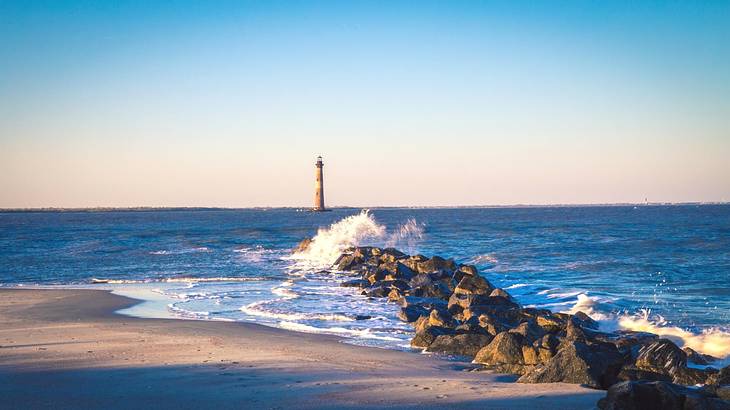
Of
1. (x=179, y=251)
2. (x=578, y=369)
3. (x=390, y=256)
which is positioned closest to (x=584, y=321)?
(x=578, y=369)

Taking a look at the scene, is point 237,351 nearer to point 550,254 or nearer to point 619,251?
point 550,254

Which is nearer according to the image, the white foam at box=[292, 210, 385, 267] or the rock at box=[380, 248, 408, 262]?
the rock at box=[380, 248, 408, 262]

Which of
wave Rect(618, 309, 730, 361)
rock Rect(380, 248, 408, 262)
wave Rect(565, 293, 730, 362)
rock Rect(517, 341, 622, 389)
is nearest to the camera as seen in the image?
rock Rect(517, 341, 622, 389)

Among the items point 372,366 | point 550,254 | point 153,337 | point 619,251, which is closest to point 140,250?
point 550,254

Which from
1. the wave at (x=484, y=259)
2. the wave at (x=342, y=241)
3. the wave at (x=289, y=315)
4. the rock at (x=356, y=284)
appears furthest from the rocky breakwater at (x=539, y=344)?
the wave at (x=342, y=241)

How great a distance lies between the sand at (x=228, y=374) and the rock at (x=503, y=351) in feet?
0.94

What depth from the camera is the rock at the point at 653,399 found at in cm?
545

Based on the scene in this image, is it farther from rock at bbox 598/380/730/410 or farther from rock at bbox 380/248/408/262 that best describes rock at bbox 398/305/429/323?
rock at bbox 380/248/408/262

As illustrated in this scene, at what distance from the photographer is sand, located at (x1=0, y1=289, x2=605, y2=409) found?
615 centimetres

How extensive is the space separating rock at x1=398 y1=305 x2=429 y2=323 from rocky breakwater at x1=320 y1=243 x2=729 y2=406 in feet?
0.07

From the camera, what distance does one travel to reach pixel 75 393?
21.0ft

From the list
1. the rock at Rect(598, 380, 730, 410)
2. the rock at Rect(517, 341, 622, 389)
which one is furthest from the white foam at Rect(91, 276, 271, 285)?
the rock at Rect(598, 380, 730, 410)

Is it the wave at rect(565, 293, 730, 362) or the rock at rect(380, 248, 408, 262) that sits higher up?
the rock at rect(380, 248, 408, 262)

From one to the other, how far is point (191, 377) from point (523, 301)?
36.4ft
